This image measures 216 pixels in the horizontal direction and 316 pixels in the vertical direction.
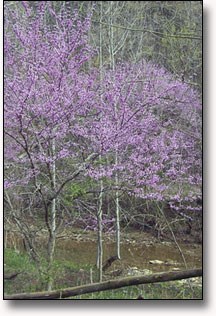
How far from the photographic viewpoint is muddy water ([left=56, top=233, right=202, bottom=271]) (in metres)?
2.04

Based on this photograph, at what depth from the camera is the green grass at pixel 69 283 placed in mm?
2049

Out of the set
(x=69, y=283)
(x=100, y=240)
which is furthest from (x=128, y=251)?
(x=69, y=283)

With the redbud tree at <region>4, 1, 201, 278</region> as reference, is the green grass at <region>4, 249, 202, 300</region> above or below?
below

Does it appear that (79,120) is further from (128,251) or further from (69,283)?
(69,283)

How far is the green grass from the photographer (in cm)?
205

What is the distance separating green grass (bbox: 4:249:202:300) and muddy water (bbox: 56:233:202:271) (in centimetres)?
5

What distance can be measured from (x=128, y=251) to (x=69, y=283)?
0.35 meters

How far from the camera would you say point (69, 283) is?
207cm

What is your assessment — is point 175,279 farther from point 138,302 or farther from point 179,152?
point 179,152

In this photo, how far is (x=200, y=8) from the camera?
2.19 metres

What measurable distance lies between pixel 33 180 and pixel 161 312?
95 centimetres

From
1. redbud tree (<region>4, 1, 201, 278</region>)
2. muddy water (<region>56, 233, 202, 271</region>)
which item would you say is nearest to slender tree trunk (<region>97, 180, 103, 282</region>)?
muddy water (<region>56, 233, 202, 271</region>)

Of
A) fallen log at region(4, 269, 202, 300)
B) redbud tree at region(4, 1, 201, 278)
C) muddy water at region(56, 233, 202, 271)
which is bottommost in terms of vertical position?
fallen log at region(4, 269, 202, 300)

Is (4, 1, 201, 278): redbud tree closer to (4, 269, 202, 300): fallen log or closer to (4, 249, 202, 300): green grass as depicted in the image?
(4, 249, 202, 300): green grass
